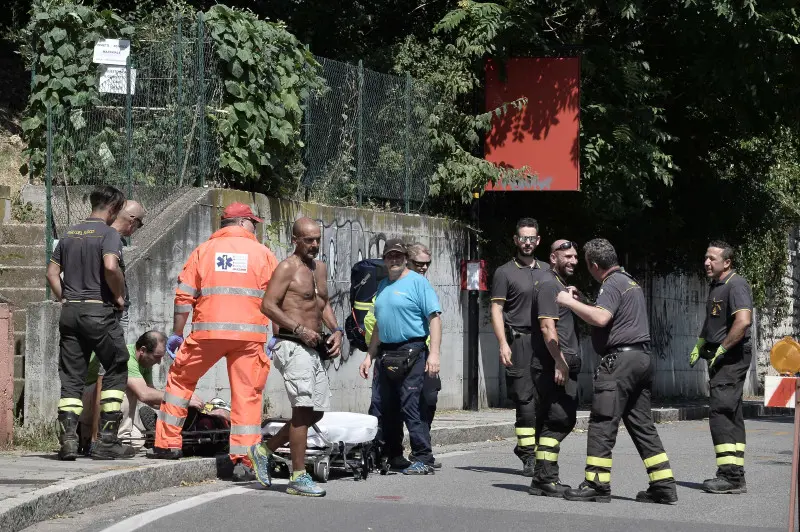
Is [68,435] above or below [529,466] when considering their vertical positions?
above

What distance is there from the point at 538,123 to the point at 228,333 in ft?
32.6

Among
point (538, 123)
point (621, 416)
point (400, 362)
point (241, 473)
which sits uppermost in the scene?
point (538, 123)

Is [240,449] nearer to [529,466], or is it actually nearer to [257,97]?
[529,466]

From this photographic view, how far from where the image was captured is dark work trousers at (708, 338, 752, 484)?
35.4 ft

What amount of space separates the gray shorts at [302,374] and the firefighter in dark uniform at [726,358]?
3164 millimetres

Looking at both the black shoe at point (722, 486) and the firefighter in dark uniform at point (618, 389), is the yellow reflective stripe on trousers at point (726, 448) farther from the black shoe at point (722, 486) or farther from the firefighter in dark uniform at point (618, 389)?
the firefighter in dark uniform at point (618, 389)

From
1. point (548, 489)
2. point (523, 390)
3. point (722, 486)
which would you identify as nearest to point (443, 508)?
point (548, 489)

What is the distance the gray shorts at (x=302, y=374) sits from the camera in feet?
32.3

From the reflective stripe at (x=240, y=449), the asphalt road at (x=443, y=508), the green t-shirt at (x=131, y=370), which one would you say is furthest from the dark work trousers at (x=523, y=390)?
the green t-shirt at (x=131, y=370)

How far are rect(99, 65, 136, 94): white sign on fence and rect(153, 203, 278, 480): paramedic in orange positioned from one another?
4727mm

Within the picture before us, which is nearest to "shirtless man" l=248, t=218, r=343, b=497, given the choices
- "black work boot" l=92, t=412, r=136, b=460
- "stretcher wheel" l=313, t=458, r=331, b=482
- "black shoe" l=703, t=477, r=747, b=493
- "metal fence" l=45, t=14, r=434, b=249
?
"stretcher wheel" l=313, t=458, r=331, b=482

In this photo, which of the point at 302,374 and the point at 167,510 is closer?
the point at 167,510

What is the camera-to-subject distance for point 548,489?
401 inches

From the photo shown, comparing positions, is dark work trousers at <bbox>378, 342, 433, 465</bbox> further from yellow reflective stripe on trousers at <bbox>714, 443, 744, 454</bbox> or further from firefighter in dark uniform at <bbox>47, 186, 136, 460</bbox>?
yellow reflective stripe on trousers at <bbox>714, 443, 744, 454</bbox>
